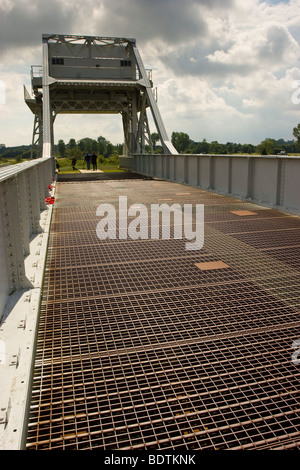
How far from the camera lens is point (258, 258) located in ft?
22.0

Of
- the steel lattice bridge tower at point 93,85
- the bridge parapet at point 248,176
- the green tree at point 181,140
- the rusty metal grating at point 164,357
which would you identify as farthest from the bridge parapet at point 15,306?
the green tree at point 181,140

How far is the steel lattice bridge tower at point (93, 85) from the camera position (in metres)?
29.2

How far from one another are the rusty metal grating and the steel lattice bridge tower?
71.5 feet

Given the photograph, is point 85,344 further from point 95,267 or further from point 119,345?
point 95,267

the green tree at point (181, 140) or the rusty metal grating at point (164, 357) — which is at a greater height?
the green tree at point (181, 140)

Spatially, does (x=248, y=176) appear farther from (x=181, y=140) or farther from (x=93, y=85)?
(x=181, y=140)

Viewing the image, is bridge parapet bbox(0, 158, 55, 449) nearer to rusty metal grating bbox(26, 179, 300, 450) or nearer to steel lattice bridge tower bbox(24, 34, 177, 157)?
rusty metal grating bbox(26, 179, 300, 450)

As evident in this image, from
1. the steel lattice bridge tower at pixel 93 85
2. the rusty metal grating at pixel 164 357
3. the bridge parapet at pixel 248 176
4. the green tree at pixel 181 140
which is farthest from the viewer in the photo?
the green tree at pixel 181 140

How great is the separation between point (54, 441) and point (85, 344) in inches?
50.4

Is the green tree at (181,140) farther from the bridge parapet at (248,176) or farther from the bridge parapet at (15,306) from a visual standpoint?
the bridge parapet at (15,306)

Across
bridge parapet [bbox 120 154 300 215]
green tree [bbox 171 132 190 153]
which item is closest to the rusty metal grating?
bridge parapet [bbox 120 154 300 215]

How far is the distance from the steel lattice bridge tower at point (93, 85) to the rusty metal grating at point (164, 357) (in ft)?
71.5
